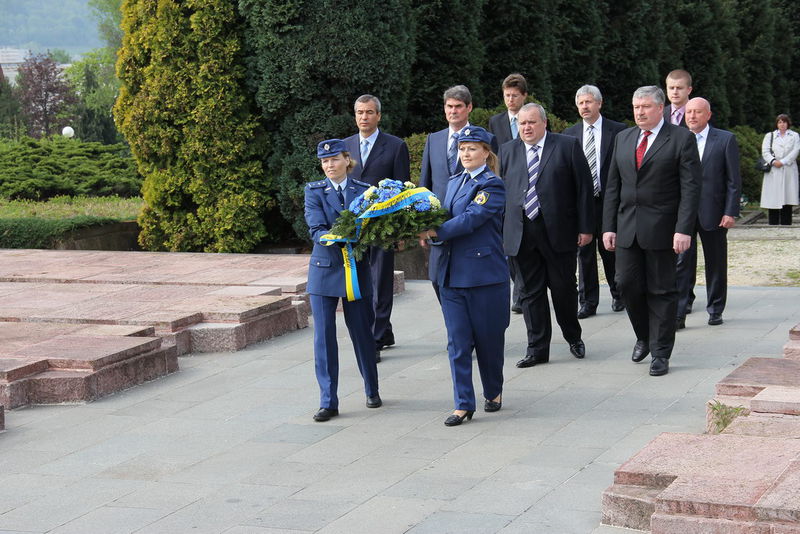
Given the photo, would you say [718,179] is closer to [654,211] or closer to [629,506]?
[654,211]

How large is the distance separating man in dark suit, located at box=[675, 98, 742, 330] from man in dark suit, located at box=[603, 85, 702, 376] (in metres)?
1.62

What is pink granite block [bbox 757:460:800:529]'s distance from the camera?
4.17 meters

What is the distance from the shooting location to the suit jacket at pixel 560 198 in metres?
Answer: 8.34

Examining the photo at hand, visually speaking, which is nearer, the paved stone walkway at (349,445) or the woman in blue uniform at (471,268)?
the paved stone walkway at (349,445)

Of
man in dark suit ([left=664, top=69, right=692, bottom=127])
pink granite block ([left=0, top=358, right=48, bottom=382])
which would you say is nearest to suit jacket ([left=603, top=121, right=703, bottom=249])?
man in dark suit ([left=664, top=69, right=692, bottom=127])

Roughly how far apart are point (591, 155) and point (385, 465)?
4.80 m

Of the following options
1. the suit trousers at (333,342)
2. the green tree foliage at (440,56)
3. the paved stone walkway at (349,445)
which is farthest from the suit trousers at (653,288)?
the green tree foliage at (440,56)

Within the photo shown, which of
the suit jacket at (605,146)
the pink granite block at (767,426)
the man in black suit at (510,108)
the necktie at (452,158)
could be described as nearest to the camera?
the pink granite block at (767,426)

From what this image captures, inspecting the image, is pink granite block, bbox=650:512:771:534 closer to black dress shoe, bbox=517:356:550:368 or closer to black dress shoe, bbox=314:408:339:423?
black dress shoe, bbox=314:408:339:423

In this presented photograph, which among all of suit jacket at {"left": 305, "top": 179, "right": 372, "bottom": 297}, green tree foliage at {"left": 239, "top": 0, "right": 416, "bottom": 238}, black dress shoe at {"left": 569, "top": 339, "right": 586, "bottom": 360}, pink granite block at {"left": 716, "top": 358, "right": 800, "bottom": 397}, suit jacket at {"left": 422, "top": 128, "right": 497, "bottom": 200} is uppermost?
green tree foliage at {"left": 239, "top": 0, "right": 416, "bottom": 238}

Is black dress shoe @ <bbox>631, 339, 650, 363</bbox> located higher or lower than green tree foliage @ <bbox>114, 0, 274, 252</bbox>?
lower

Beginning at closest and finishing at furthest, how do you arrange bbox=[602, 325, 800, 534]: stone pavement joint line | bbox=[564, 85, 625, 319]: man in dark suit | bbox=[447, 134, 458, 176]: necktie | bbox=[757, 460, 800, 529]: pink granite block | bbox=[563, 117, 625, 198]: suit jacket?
bbox=[757, 460, 800, 529]: pink granite block, bbox=[602, 325, 800, 534]: stone pavement joint line, bbox=[447, 134, 458, 176]: necktie, bbox=[564, 85, 625, 319]: man in dark suit, bbox=[563, 117, 625, 198]: suit jacket

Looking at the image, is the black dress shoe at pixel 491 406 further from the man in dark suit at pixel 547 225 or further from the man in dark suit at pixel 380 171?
the man in dark suit at pixel 380 171

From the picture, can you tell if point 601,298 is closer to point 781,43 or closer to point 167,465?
point 167,465
